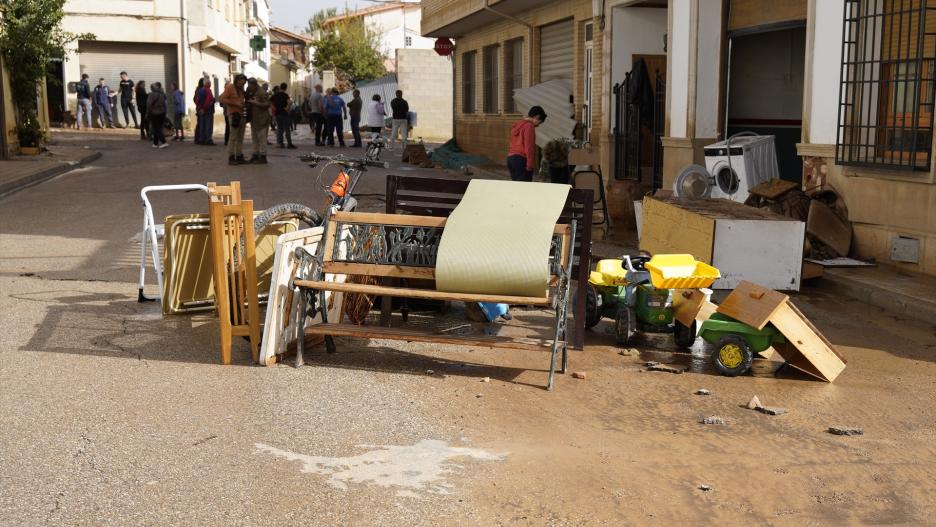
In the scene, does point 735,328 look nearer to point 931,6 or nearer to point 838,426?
point 838,426

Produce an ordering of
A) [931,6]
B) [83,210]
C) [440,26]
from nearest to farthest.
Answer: [931,6] < [83,210] < [440,26]

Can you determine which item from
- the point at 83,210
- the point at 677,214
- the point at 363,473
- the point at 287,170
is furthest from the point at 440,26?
the point at 363,473

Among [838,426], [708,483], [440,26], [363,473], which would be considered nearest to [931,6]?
[838,426]

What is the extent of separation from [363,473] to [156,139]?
27.4 m

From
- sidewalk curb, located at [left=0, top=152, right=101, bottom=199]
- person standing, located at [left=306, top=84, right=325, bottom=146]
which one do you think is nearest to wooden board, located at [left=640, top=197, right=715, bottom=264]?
sidewalk curb, located at [left=0, top=152, right=101, bottom=199]

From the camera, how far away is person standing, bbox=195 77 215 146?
30.1 meters

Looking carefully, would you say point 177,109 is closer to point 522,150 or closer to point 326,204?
point 522,150

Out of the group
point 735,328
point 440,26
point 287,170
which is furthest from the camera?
point 440,26

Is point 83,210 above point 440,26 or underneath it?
underneath

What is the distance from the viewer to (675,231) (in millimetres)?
10148

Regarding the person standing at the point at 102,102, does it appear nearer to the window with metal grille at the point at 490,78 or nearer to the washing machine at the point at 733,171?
the window with metal grille at the point at 490,78

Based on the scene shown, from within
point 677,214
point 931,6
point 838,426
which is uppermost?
point 931,6

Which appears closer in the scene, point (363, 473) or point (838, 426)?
point (363, 473)

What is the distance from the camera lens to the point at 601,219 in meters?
13.6
